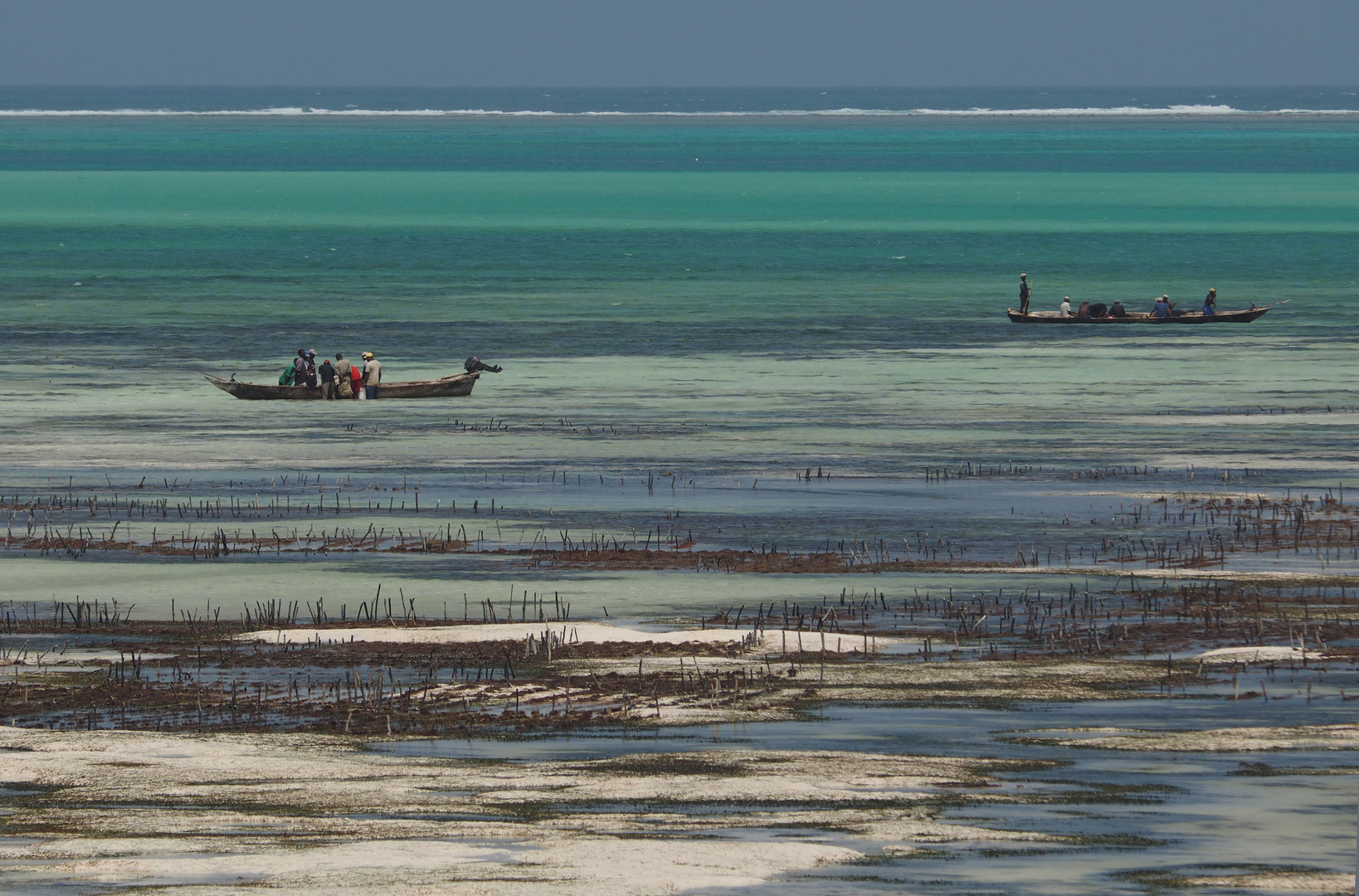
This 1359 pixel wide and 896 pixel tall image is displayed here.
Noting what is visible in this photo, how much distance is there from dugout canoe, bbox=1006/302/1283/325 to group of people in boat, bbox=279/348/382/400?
74.2ft

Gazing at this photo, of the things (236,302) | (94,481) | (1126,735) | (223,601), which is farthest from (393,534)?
(236,302)

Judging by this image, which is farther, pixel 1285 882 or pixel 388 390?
pixel 388 390

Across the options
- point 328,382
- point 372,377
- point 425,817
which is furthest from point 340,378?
point 425,817

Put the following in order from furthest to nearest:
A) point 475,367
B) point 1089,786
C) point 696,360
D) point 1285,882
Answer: point 696,360, point 475,367, point 1089,786, point 1285,882

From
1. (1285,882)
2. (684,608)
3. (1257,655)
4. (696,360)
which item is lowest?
(1285,882)

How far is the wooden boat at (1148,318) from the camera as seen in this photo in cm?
6300

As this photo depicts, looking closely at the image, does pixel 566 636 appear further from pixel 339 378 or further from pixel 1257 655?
pixel 339 378

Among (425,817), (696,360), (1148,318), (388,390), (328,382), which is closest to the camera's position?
(425,817)

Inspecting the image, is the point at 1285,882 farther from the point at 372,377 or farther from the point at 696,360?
the point at 696,360

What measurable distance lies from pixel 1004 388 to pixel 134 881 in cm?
3622

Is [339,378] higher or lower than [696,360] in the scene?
lower

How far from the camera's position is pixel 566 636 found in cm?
2322

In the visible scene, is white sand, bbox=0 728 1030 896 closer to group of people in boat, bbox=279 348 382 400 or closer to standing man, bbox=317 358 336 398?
group of people in boat, bbox=279 348 382 400

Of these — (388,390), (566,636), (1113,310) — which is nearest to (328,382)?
(388,390)
